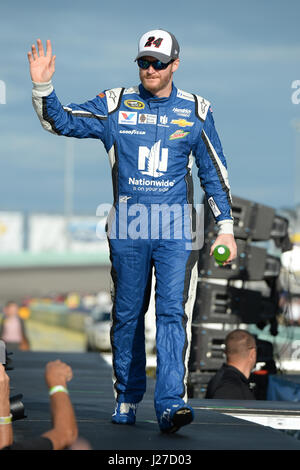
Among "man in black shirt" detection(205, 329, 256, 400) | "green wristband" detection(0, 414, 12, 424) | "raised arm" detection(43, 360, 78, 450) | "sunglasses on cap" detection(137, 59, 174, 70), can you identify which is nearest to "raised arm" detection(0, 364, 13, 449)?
"green wristband" detection(0, 414, 12, 424)

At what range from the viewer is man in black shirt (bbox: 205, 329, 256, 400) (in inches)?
279

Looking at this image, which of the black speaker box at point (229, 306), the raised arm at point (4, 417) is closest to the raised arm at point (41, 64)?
the raised arm at point (4, 417)

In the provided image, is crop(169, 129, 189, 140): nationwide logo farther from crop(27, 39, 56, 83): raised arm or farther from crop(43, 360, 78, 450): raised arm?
crop(43, 360, 78, 450): raised arm

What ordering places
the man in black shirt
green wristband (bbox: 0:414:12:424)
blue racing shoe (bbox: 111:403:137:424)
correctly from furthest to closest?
the man in black shirt
blue racing shoe (bbox: 111:403:137:424)
green wristband (bbox: 0:414:12:424)

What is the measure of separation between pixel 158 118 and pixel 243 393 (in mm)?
3280

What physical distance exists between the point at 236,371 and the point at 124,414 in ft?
9.09

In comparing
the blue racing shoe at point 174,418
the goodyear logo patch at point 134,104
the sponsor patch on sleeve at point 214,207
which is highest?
the goodyear logo patch at point 134,104

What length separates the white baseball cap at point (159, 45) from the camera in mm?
4395

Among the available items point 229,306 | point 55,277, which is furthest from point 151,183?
point 55,277

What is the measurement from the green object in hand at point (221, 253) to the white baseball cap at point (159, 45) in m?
0.96

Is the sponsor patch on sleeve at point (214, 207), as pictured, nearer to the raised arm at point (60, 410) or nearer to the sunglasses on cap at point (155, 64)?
the sunglasses on cap at point (155, 64)

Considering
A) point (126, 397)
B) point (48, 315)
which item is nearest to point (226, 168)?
point (126, 397)
